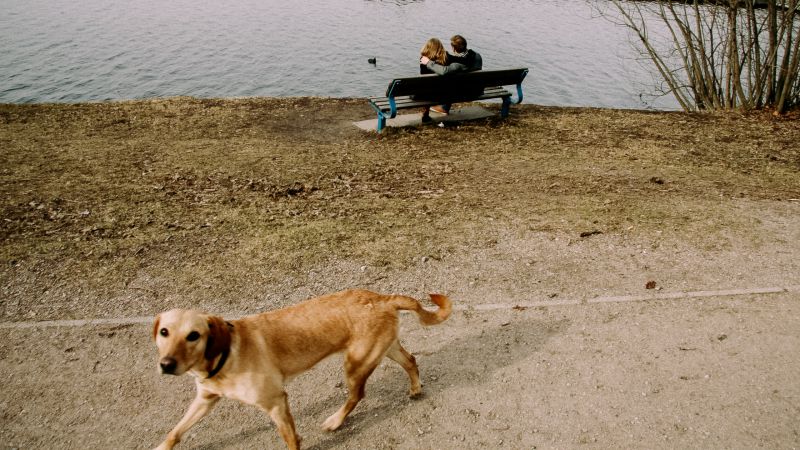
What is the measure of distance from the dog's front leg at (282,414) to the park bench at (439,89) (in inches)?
294

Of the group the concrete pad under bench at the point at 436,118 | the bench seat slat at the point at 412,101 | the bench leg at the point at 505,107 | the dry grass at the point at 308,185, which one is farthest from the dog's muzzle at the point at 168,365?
the bench leg at the point at 505,107

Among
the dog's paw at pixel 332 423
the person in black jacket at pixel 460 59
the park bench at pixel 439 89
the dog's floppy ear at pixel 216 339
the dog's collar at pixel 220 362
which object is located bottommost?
the dog's paw at pixel 332 423

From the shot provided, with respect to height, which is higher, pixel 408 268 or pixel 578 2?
pixel 578 2

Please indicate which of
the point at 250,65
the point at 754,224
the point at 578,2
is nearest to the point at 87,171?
the point at 754,224

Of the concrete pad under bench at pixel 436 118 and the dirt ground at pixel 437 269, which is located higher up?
the concrete pad under bench at pixel 436 118

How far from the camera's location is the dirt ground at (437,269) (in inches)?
170

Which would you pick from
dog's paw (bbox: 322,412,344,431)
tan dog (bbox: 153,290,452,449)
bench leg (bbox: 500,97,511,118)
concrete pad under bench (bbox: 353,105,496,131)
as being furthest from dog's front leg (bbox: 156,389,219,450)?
bench leg (bbox: 500,97,511,118)

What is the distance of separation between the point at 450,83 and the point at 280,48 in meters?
17.5

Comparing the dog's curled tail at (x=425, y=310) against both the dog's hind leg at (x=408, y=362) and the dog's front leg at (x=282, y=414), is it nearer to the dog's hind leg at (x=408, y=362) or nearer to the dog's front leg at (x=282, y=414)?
the dog's hind leg at (x=408, y=362)

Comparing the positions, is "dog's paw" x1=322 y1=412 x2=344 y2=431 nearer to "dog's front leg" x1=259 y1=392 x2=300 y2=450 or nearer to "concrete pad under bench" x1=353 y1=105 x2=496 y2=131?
"dog's front leg" x1=259 y1=392 x2=300 y2=450

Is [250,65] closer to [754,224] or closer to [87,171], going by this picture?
[87,171]

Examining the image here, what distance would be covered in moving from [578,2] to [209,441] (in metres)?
43.0

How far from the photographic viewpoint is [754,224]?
7363 millimetres

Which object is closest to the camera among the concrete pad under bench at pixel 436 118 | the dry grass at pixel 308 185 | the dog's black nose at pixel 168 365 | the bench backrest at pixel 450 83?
the dog's black nose at pixel 168 365
